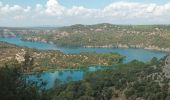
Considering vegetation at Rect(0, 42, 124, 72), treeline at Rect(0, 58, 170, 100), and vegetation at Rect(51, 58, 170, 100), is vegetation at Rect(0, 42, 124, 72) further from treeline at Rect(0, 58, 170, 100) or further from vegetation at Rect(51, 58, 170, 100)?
vegetation at Rect(51, 58, 170, 100)

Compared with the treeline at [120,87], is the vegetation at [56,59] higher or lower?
lower

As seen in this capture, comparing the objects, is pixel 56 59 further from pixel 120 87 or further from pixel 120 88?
pixel 120 88

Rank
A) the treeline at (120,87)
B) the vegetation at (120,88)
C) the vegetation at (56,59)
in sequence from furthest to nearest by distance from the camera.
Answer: the vegetation at (56,59)
the vegetation at (120,88)
the treeline at (120,87)

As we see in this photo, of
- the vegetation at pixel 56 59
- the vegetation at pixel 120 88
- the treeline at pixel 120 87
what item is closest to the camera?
the treeline at pixel 120 87

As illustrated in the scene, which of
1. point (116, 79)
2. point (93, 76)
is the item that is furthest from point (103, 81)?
point (93, 76)

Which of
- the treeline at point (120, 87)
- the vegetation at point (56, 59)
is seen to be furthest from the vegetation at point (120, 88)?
the vegetation at point (56, 59)

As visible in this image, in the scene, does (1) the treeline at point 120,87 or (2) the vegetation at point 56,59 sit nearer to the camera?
(1) the treeline at point 120,87

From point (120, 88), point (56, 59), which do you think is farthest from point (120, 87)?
point (56, 59)

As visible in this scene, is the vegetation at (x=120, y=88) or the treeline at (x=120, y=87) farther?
the vegetation at (x=120, y=88)

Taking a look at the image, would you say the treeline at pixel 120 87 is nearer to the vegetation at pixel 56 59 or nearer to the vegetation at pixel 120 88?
the vegetation at pixel 120 88

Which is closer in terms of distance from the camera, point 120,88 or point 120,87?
point 120,88

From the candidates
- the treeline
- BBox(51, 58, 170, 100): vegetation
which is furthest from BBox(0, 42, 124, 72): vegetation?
BBox(51, 58, 170, 100): vegetation
